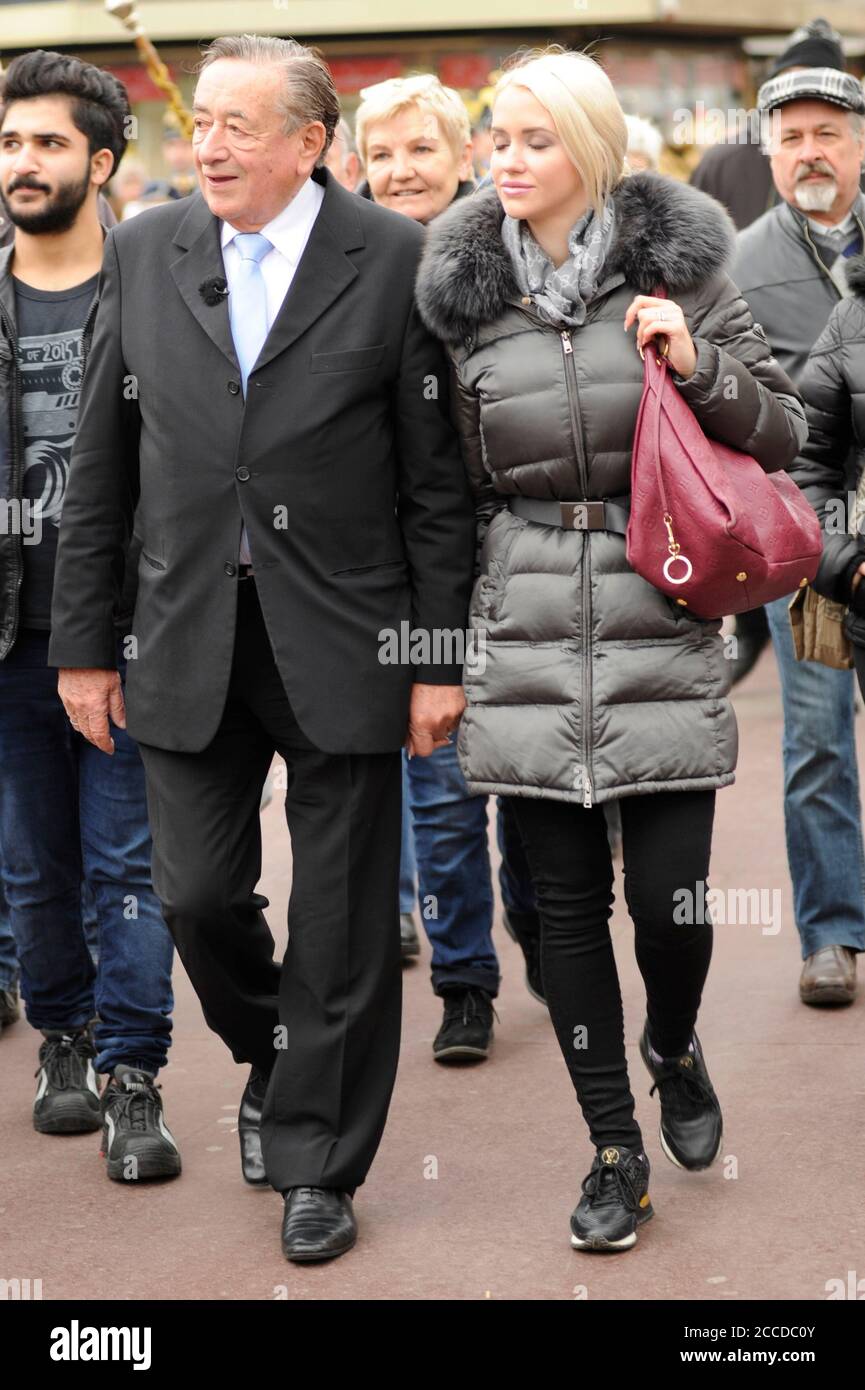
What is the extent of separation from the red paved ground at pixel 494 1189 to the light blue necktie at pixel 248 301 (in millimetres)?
1370

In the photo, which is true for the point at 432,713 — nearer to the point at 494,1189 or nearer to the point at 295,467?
the point at 295,467

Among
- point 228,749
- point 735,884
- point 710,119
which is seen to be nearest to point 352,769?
point 228,749

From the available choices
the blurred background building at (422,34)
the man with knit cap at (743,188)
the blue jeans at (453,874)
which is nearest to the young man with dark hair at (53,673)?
the blue jeans at (453,874)

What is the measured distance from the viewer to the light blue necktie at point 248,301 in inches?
162

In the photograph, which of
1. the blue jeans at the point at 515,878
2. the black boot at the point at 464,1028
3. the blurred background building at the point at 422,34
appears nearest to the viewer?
the black boot at the point at 464,1028

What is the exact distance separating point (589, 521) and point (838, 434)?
1.38 m

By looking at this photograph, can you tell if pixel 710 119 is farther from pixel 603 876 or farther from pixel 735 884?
pixel 603 876

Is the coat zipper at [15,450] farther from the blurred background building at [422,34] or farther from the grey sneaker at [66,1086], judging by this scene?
the blurred background building at [422,34]

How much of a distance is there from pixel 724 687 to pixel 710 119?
22.5 metres

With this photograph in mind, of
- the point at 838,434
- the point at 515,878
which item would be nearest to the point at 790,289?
the point at 838,434

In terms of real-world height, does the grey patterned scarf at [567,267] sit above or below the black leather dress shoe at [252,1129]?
above

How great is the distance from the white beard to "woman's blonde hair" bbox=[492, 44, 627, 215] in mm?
1963

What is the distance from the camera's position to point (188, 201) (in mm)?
4301

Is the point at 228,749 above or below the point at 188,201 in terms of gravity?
below
